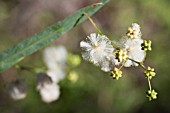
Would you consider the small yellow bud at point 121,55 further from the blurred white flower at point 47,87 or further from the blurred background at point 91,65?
the blurred background at point 91,65

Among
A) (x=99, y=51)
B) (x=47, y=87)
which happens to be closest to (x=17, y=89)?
(x=47, y=87)

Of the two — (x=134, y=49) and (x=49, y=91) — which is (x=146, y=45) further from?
(x=49, y=91)

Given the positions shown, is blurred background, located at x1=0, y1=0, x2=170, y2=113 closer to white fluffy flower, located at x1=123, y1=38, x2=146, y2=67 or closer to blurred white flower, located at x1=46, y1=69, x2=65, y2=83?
blurred white flower, located at x1=46, y1=69, x2=65, y2=83

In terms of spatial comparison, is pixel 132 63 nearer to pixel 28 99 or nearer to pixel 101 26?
pixel 28 99

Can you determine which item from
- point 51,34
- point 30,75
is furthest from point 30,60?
point 51,34

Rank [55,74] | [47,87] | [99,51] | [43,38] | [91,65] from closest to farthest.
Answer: [99,51] → [43,38] → [47,87] → [55,74] → [91,65]

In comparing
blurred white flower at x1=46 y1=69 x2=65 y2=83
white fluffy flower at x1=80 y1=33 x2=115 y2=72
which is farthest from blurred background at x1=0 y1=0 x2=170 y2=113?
white fluffy flower at x1=80 y1=33 x2=115 y2=72
